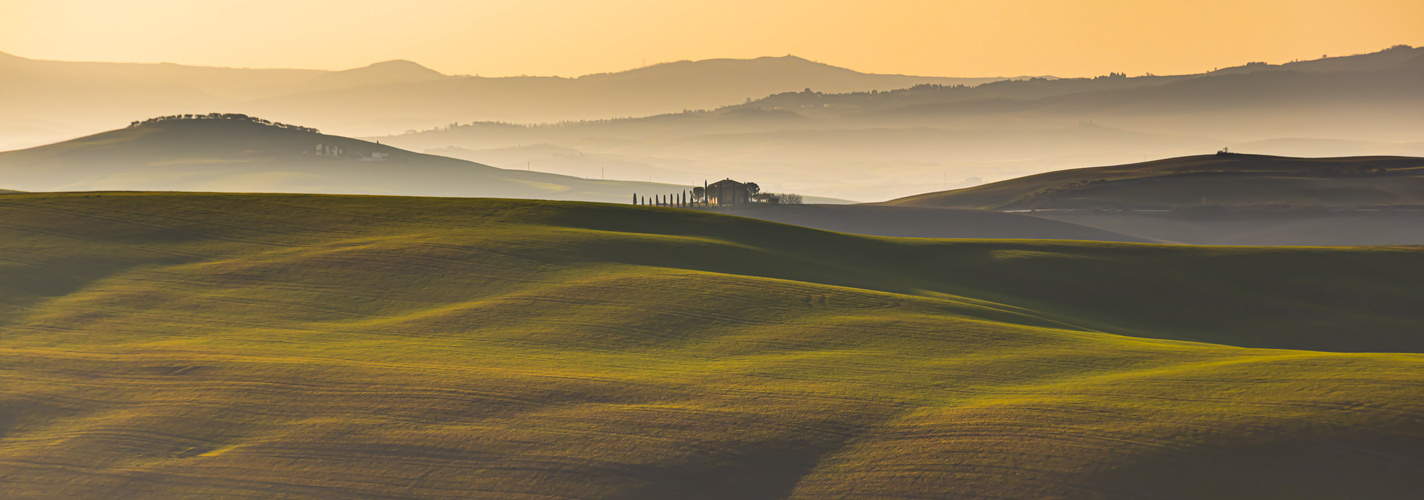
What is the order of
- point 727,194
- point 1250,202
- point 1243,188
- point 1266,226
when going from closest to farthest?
point 727,194
point 1266,226
point 1250,202
point 1243,188

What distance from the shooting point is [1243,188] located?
16962 cm

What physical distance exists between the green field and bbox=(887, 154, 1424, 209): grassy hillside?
13159cm

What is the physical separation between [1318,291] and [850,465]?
33.1m

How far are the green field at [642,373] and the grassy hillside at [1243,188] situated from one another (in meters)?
132

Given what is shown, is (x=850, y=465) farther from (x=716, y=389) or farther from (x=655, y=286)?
(x=655, y=286)

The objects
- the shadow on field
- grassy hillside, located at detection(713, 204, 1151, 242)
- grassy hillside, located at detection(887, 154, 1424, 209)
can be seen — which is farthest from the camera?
grassy hillside, located at detection(887, 154, 1424, 209)

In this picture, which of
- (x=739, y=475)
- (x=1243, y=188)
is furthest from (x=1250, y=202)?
(x=739, y=475)

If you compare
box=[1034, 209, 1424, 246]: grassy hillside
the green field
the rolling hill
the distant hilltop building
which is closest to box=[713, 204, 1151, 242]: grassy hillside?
the distant hilltop building

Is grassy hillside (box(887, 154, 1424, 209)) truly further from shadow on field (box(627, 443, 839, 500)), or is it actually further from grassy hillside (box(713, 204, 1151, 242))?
shadow on field (box(627, 443, 839, 500))

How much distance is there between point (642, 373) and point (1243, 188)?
171m

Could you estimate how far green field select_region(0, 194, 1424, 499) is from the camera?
16.3 metres

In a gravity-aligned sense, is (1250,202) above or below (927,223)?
above

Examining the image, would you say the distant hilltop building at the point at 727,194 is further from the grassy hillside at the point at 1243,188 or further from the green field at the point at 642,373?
the green field at the point at 642,373

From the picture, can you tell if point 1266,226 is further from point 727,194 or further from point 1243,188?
point 727,194
